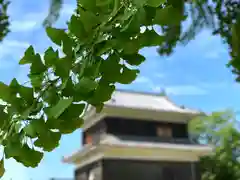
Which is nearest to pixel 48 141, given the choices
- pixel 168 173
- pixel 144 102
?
pixel 168 173

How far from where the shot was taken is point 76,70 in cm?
43

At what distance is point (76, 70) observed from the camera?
1.40 feet

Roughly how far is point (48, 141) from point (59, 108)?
0.04 metres

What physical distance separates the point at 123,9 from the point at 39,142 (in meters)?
0.19

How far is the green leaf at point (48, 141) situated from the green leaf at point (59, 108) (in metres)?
0.02

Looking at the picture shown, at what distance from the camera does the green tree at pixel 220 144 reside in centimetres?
1088

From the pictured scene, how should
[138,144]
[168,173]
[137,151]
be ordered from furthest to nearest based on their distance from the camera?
1. [168,173]
2. [137,151]
3. [138,144]

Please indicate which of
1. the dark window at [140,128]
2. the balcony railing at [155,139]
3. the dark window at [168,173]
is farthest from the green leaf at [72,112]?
the dark window at [168,173]

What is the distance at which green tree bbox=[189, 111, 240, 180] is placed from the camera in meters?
10.9

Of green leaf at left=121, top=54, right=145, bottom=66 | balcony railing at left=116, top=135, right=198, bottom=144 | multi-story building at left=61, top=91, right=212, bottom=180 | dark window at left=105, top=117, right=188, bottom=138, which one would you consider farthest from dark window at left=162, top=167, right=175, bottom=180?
green leaf at left=121, top=54, right=145, bottom=66

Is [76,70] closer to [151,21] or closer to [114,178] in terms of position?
[151,21]

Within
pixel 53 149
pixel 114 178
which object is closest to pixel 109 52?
pixel 53 149

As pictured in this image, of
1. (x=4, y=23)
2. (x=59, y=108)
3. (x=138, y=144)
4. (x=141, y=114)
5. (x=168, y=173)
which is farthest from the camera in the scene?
(x=141, y=114)

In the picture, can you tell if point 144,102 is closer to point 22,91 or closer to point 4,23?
point 4,23
